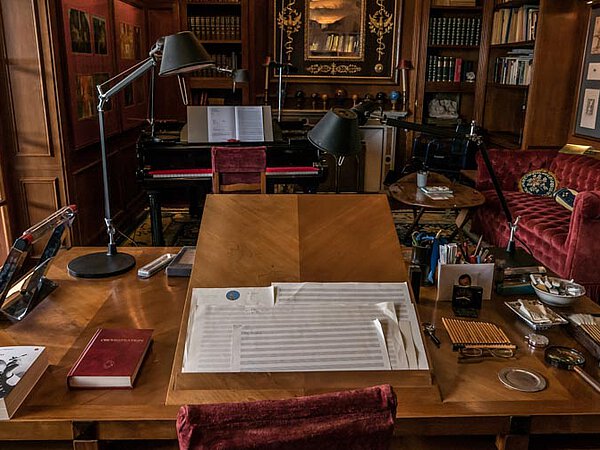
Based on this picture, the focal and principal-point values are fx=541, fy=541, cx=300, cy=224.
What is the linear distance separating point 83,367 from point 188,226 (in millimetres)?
3830

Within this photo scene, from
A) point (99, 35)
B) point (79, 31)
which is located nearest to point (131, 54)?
point (99, 35)

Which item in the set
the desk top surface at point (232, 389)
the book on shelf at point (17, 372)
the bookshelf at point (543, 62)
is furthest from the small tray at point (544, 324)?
the bookshelf at point (543, 62)

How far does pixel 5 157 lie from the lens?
11.4 ft

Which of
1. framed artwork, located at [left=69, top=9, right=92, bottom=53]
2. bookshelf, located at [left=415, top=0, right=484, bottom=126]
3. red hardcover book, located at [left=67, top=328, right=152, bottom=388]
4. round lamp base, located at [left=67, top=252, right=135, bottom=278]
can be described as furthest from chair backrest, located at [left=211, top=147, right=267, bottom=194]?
bookshelf, located at [left=415, top=0, right=484, bottom=126]

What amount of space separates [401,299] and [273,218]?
1.46 ft

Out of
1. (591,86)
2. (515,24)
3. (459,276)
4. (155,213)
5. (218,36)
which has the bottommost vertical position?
(155,213)

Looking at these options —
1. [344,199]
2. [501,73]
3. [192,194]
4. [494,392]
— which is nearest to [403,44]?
[501,73]

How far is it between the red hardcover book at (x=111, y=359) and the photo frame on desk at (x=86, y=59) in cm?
281

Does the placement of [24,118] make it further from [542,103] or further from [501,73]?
[501,73]

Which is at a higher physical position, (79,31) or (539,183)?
(79,31)

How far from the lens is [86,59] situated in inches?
161

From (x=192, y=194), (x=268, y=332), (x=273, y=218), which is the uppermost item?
(x=273, y=218)

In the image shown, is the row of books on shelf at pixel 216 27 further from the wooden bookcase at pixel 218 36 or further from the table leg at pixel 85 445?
the table leg at pixel 85 445

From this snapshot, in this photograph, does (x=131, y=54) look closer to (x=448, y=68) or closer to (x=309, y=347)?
(x=448, y=68)
